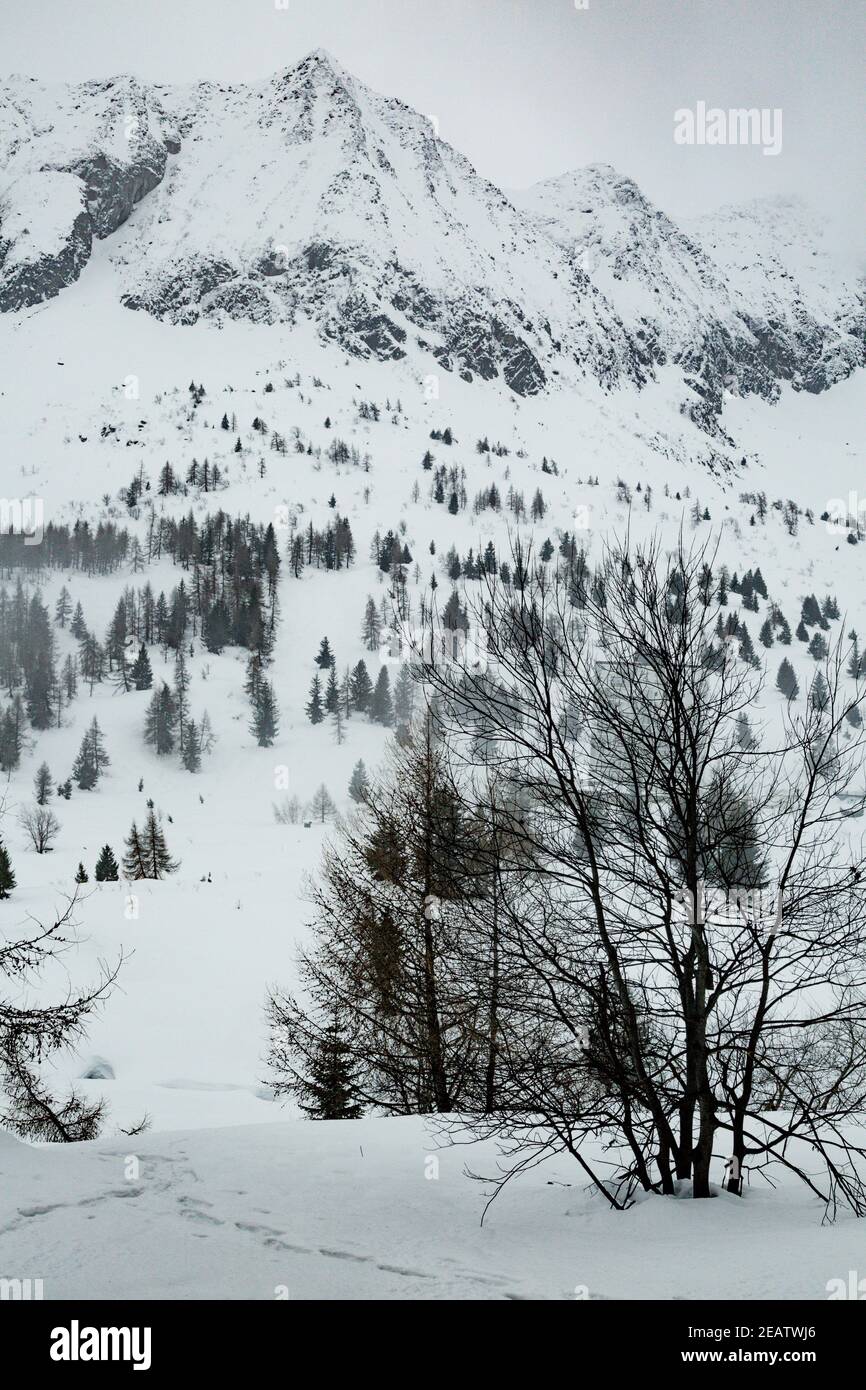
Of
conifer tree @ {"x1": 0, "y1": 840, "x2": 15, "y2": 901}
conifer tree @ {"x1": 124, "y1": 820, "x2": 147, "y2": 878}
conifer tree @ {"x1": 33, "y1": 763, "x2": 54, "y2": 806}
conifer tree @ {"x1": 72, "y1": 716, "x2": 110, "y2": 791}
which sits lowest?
conifer tree @ {"x1": 124, "y1": 820, "x2": 147, "y2": 878}

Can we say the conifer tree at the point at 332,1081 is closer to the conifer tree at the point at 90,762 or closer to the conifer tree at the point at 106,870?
the conifer tree at the point at 106,870

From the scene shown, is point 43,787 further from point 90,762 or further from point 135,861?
point 135,861

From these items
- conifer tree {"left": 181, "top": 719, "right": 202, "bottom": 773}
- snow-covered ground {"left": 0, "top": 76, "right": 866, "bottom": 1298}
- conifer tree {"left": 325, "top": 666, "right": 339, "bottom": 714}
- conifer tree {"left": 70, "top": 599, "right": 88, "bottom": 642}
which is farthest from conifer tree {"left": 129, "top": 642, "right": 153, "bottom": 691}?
conifer tree {"left": 325, "top": 666, "right": 339, "bottom": 714}

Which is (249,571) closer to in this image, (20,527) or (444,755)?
(20,527)

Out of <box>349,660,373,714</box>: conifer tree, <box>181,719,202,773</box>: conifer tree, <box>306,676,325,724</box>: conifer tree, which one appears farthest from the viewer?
<box>349,660,373,714</box>: conifer tree

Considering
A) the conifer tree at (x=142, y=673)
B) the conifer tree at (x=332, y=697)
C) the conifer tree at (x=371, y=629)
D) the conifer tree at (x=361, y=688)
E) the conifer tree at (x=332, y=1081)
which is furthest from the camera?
the conifer tree at (x=371, y=629)

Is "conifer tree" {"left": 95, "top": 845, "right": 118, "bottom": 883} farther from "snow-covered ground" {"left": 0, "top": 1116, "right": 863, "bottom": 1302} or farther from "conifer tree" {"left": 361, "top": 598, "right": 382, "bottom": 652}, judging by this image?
"conifer tree" {"left": 361, "top": 598, "right": 382, "bottom": 652}

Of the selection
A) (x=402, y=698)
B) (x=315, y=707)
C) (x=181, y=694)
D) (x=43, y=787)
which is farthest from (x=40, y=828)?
(x=402, y=698)

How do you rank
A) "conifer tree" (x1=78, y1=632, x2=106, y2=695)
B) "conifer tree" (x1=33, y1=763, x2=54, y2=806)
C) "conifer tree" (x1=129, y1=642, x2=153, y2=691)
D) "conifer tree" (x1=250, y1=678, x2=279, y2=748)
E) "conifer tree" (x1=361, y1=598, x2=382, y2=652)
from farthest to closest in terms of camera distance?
"conifer tree" (x1=361, y1=598, x2=382, y2=652)
"conifer tree" (x1=78, y1=632, x2=106, y2=695)
"conifer tree" (x1=129, y1=642, x2=153, y2=691)
"conifer tree" (x1=250, y1=678, x2=279, y2=748)
"conifer tree" (x1=33, y1=763, x2=54, y2=806)

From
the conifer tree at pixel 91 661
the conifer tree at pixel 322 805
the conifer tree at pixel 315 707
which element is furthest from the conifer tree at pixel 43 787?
the conifer tree at pixel 315 707

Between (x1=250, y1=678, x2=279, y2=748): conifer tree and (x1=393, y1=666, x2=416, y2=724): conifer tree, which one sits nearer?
(x1=250, y1=678, x2=279, y2=748): conifer tree

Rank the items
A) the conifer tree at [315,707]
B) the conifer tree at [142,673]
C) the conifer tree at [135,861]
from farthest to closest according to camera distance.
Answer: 1. the conifer tree at [142,673]
2. the conifer tree at [315,707]
3. the conifer tree at [135,861]

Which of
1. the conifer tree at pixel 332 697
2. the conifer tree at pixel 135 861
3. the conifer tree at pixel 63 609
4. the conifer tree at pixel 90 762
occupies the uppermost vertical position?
the conifer tree at pixel 63 609
